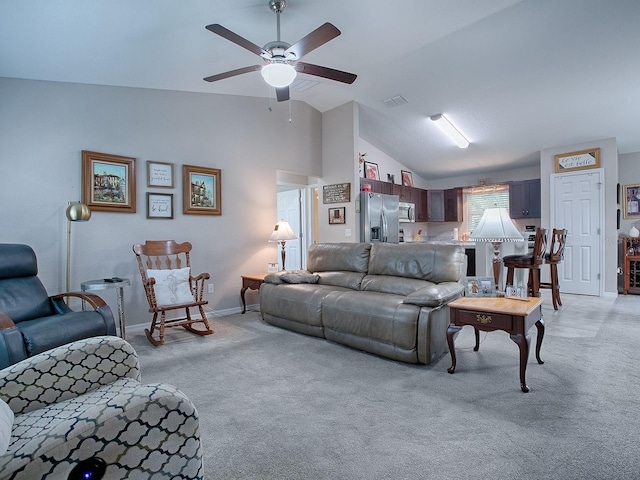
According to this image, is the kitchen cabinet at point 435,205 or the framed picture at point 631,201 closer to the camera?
the framed picture at point 631,201

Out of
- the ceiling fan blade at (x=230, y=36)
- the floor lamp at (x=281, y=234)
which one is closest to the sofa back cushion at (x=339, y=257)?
the floor lamp at (x=281, y=234)

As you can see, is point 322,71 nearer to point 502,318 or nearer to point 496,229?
point 496,229

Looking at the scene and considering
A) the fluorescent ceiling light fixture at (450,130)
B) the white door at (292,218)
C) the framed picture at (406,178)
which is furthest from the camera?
the framed picture at (406,178)

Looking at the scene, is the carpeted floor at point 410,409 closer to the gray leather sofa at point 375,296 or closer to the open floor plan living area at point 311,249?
the open floor plan living area at point 311,249

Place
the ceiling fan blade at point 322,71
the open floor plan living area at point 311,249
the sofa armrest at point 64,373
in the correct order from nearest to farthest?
the sofa armrest at point 64,373 < the open floor plan living area at point 311,249 < the ceiling fan blade at point 322,71

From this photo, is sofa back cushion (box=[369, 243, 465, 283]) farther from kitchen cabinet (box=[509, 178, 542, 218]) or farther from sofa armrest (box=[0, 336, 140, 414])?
kitchen cabinet (box=[509, 178, 542, 218])

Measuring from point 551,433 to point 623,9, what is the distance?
3.71 metres

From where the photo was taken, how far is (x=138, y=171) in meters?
3.93

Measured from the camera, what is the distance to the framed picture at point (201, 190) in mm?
4289

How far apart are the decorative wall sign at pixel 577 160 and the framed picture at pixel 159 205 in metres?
6.08

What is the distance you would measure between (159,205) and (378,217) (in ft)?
10.6

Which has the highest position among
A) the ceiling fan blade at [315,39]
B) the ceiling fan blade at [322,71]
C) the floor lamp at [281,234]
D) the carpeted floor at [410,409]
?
the ceiling fan blade at [315,39]

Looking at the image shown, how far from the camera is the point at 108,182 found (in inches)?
146

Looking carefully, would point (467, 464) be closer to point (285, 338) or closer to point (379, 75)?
point (285, 338)
